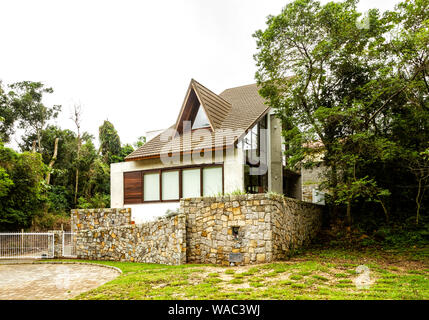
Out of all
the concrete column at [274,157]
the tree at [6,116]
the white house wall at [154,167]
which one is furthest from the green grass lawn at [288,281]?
the tree at [6,116]

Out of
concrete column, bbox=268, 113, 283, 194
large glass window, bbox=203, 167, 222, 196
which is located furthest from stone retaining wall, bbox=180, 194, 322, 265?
concrete column, bbox=268, 113, 283, 194

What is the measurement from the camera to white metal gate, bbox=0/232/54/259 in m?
A: 16.2

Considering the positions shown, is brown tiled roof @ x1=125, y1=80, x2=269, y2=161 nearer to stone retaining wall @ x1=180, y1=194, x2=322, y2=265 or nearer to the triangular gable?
the triangular gable

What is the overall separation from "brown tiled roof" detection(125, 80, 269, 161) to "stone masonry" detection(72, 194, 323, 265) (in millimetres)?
3666

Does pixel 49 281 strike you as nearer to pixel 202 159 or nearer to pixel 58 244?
pixel 58 244

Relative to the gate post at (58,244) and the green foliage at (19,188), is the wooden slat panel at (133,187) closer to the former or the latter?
the gate post at (58,244)

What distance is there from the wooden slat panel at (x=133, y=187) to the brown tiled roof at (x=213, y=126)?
935mm

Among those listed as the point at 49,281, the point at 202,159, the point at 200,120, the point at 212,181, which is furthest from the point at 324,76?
the point at 49,281

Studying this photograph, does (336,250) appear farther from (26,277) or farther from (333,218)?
(26,277)

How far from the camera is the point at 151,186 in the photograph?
16.7 metres

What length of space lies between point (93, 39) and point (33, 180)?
10.9 meters

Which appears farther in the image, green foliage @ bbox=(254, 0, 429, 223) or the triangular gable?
the triangular gable
